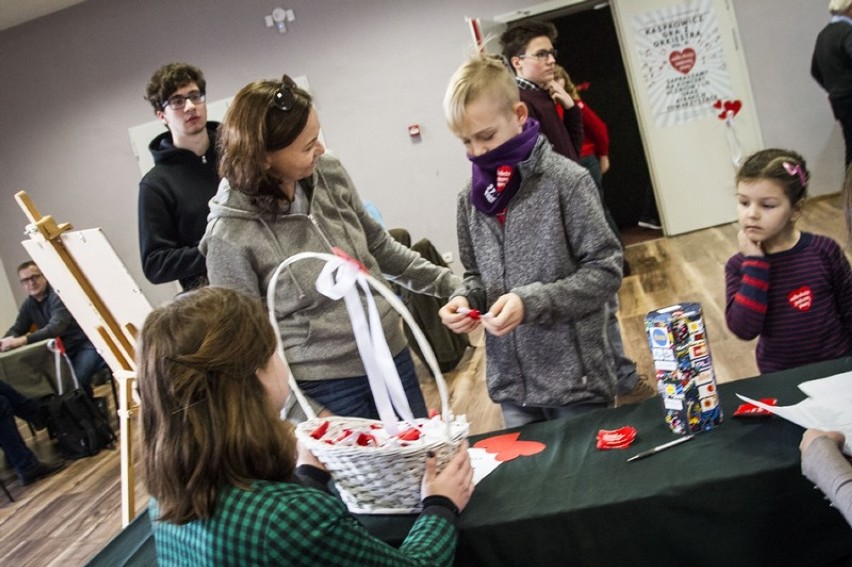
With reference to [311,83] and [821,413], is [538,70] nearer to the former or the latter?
[821,413]

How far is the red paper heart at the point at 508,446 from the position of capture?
1522mm

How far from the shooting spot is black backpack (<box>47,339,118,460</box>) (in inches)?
200

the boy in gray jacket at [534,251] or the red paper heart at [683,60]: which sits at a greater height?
the red paper heart at [683,60]

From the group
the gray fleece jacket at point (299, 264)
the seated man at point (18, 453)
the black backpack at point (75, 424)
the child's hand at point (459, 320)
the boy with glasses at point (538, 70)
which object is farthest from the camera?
the black backpack at point (75, 424)

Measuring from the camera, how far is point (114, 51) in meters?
7.20

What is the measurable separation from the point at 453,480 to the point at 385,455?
0.12m

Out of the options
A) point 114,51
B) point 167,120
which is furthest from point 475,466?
point 114,51

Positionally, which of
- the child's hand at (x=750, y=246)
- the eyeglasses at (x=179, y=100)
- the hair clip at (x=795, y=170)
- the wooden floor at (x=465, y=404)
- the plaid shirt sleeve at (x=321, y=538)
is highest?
the eyeglasses at (x=179, y=100)

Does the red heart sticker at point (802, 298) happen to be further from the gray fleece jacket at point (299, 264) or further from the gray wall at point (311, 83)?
the gray wall at point (311, 83)

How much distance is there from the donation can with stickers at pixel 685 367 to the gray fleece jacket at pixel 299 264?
64 cm

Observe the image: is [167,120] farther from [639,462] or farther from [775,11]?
[775,11]

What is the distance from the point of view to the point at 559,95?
375 centimetres

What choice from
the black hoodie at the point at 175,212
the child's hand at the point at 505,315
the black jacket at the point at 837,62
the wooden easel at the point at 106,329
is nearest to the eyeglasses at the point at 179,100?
the black hoodie at the point at 175,212

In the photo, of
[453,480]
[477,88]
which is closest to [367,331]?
[453,480]
